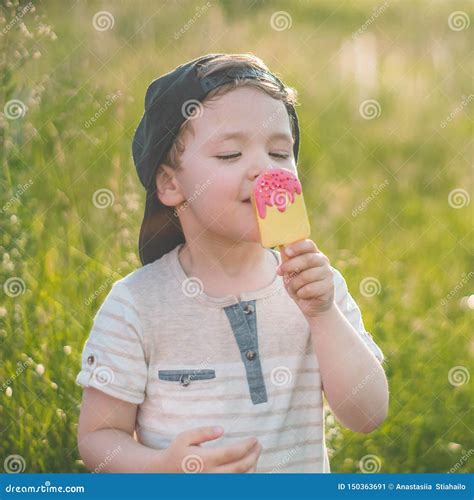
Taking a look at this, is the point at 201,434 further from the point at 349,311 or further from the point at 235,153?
the point at 235,153

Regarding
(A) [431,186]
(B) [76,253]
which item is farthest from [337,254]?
(B) [76,253]

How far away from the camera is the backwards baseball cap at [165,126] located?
2014 millimetres

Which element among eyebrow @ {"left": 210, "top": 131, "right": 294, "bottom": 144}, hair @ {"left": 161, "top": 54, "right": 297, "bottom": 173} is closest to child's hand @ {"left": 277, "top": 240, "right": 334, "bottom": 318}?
eyebrow @ {"left": 210, "top": 131, "right": 294, "bottom": 144}

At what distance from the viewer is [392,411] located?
263 cm

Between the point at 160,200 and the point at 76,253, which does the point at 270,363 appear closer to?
the point at 160,200

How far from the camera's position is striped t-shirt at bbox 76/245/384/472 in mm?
2004

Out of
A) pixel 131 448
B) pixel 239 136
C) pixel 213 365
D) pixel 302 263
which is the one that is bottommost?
pixel 131 448

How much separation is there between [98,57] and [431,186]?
1.11m

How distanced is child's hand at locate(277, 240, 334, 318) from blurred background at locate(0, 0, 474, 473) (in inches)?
29.5

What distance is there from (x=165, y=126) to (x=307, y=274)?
446 millimetres

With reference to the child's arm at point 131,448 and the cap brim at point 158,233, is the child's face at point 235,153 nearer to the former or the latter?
the cap brim at point 158,233

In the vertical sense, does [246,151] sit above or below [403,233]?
above

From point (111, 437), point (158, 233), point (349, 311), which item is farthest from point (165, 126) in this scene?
point (111, 437)

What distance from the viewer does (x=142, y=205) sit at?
2.65 meters
